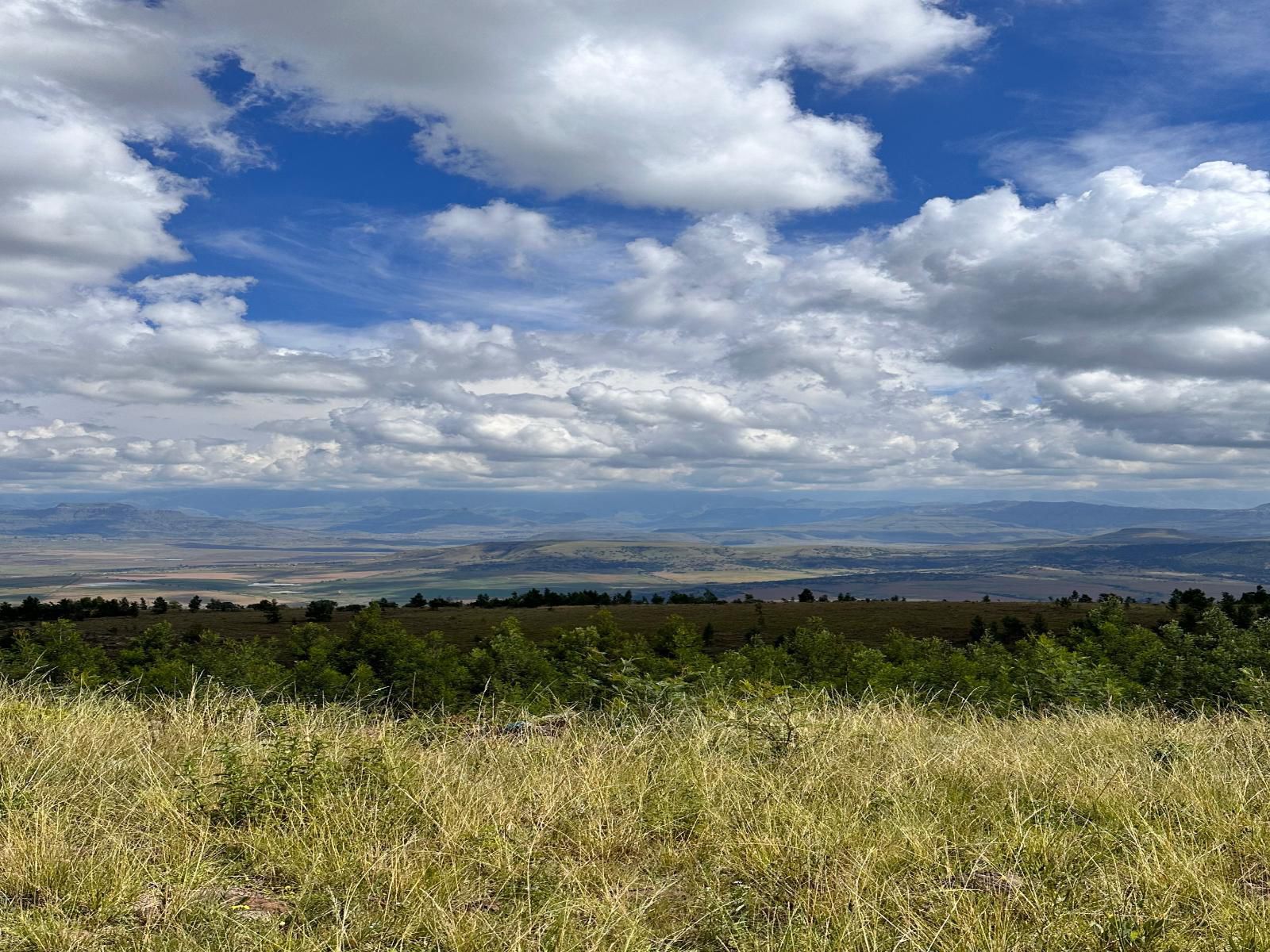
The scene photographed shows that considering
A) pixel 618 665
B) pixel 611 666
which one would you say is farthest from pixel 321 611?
pixel 611 666

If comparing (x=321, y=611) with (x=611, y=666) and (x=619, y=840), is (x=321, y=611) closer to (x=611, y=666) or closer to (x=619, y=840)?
(x=611, y=666)

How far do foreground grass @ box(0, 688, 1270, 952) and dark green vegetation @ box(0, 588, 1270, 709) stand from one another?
27.9 feet

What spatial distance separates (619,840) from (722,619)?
45.1m

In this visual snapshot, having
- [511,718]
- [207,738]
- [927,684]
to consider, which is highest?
[207,738]

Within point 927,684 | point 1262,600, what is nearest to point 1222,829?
point 927,684

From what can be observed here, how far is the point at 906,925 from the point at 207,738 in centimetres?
719

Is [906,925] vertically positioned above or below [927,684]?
above

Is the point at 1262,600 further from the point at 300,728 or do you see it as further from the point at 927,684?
the point at 300,728

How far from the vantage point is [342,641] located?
2814 cm

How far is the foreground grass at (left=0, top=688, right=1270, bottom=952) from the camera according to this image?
191 inches

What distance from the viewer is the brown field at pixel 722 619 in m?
42.0

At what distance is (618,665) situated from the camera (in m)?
22.0

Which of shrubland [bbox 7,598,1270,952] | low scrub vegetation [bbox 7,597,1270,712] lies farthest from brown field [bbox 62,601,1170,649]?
shrubland [bbox 7,598,1270,952]

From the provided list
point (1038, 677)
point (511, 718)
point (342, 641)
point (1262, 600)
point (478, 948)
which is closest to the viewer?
point (478, 948)
